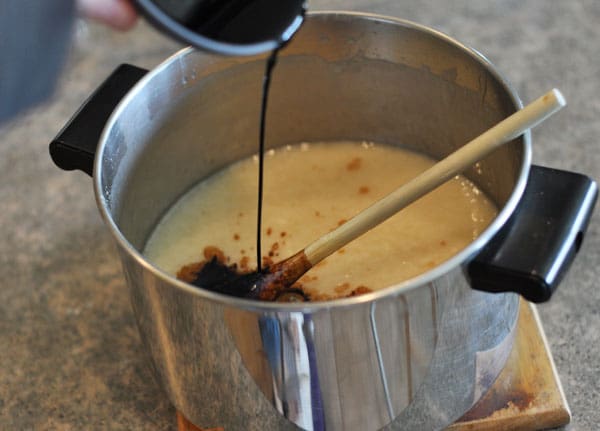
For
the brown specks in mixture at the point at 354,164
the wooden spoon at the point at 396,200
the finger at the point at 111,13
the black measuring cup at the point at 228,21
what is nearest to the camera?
the black measuring cup at the point at 228,21

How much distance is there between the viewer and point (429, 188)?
27.1 inches

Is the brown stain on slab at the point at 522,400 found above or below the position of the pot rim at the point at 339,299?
below

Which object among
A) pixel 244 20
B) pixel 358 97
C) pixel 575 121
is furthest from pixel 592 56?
pixel 244 20

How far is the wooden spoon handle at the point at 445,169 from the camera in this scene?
0.62 m

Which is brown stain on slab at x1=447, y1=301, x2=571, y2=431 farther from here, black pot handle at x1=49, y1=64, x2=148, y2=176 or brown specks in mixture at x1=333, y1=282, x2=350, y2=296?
black pot handle at x1=49, y1=64, x2=148, y2=176

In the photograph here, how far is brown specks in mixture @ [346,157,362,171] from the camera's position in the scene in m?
0.93

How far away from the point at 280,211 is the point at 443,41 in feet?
0.80

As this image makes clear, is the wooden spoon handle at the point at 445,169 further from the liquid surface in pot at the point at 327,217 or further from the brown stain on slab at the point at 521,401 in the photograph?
the brown stain on slab at the point at 521,401

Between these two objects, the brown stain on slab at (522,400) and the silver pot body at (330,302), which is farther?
the brown stain on slab at (522,400)

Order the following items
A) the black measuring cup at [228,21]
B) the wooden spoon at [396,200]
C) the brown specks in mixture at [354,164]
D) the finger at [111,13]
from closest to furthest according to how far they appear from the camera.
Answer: the black measuring cup at [228,21] < the wooden spoon at [396,200] < the finger at [111,13] < the brown specks in mixture at [354,164]

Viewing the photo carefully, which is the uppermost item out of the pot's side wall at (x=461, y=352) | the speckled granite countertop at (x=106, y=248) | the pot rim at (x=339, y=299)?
the pot rim at (x=339, y=299)

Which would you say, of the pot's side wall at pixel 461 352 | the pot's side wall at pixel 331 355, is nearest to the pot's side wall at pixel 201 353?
the pot's side wall at pixel 331 355

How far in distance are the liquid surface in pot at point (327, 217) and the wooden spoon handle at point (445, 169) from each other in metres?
0.08

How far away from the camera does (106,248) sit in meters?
0.93
